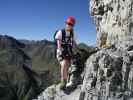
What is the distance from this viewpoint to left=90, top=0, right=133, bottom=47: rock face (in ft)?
69.6

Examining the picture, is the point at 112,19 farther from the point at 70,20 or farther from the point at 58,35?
the point at 58,35

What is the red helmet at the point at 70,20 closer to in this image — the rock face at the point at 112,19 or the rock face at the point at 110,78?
the rock face at the point at 112,19

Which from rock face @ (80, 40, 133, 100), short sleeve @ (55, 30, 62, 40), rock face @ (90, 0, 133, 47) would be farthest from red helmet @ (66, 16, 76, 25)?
rock face @ (80, 40, 133, 100)

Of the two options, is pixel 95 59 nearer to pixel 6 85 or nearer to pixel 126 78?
pixel 126 78

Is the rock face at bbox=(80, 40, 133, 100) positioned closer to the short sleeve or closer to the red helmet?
the short sleeve

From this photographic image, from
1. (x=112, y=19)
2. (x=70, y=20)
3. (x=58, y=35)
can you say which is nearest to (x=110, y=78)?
(x=58, y=35)

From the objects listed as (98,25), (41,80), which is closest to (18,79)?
(41,80)

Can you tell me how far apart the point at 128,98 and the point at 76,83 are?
12.5 feet

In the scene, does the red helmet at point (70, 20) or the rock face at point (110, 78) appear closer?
the rock face at point (110, 78)

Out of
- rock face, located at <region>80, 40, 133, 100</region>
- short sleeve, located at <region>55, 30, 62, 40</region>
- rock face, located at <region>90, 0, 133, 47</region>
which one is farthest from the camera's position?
rock face, located at <region>90, 0, 133, 47</region>

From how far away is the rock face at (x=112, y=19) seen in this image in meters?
21.2

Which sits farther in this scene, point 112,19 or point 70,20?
point 112,19

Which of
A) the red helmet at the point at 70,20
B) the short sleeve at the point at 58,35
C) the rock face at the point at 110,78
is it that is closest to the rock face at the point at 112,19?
the red helmet at the point at 70,20

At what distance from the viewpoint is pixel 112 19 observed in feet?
74.4
